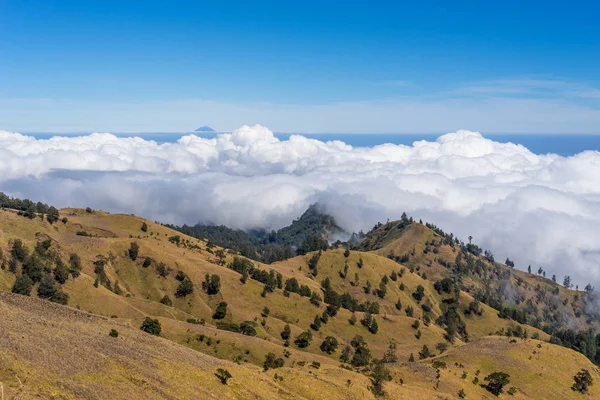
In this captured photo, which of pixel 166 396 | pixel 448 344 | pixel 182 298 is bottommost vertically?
pixel 448 344

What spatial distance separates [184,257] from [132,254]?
23.3 m

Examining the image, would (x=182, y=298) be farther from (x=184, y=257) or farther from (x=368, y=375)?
(x=368, y=375)

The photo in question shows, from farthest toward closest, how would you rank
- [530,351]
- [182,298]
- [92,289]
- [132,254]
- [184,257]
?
[184,257] < [132,254] < [182,298] < [92,289] < [530,351]

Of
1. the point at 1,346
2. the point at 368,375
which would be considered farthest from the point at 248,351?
the point at 1,346

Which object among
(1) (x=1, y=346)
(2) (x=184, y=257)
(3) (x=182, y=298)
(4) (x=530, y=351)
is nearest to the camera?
(1) (x=1, y=346)

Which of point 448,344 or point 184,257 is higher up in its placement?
point 184,257

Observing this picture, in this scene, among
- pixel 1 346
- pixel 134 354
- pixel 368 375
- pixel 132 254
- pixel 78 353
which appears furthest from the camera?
pixel 132 254

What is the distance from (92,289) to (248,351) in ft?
211

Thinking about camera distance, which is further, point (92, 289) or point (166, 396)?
point (92, 289)

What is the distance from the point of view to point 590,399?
10356 cm

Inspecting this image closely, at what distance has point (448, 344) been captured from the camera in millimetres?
191875

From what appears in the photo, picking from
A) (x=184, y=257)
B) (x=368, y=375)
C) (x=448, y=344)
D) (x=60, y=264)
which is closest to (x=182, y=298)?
(x=184, y=257)

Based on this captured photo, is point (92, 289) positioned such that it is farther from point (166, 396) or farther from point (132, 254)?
point (166, 396)

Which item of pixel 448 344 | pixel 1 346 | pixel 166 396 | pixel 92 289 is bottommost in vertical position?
pixel 448 344
